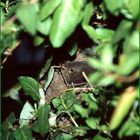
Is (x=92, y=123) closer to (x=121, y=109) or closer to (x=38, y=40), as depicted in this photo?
(x=38, y=40)

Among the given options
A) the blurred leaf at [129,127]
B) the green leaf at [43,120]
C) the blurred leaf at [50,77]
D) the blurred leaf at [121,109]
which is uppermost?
the blurred leaf at [121,109]

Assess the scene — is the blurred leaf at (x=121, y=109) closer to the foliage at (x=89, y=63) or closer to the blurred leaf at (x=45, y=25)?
the foliage at (x=89, y=63)

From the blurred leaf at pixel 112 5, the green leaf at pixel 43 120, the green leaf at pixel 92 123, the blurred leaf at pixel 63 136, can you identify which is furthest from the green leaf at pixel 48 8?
the blurred leaf at pixel 63 136

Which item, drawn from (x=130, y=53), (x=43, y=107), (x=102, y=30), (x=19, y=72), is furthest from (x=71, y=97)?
(x=130, y=53)

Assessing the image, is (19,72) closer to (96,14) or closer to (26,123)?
(26,123)

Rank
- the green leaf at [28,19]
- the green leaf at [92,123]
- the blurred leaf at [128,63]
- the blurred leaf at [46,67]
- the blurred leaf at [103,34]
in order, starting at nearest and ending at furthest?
the blurred leaf at [128,63]
the green leaf at [28,19]
the blurred leaf at [103,34]
the green leaf at [92,123]
the blurred leaf at [46,67]

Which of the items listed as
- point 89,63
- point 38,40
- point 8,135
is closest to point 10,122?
point 8,135

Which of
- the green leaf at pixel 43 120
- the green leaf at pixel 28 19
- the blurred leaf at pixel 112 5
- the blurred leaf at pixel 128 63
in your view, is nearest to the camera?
the blurred leaf at pixel 128 63
